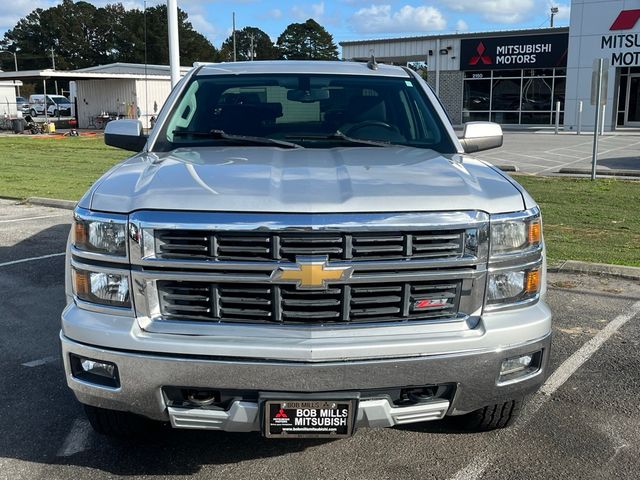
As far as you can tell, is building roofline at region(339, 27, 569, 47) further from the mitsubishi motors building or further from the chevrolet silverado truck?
the chevrolet silverado truck

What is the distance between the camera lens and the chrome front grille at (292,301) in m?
2.85

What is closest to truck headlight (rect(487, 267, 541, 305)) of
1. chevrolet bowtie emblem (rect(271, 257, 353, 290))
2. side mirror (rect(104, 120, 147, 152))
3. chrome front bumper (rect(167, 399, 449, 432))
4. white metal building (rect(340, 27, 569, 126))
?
chrome front bumper (rect(167, 399, 449, 432))

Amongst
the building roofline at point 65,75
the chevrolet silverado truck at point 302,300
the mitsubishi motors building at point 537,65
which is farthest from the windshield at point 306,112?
the building roofline at point 65,75

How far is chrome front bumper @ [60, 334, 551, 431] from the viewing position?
2.76 metres

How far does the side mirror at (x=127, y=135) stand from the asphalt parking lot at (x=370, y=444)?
1.52 meters

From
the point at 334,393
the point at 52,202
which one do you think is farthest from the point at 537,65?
the point at 334,393

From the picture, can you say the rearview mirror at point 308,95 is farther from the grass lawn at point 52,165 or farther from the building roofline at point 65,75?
the building roofline at point 65,75

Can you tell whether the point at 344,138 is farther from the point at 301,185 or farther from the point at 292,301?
the point at 292,301

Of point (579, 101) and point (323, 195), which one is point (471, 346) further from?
point (579, 101)

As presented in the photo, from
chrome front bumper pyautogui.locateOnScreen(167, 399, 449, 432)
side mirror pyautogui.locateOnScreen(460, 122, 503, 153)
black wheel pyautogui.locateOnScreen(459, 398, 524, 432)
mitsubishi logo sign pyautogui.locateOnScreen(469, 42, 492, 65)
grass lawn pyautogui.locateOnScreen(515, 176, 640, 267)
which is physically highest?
mitsubishi logo sign pyautogui.locateOnScreen(469, 42, 492, 65)

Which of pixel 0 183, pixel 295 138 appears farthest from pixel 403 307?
pixel 0 183

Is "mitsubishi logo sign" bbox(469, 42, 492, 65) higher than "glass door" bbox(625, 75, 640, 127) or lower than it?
higher

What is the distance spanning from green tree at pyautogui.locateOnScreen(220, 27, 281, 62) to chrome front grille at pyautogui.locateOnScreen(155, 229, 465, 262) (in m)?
101

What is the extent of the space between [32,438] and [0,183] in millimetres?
12406
